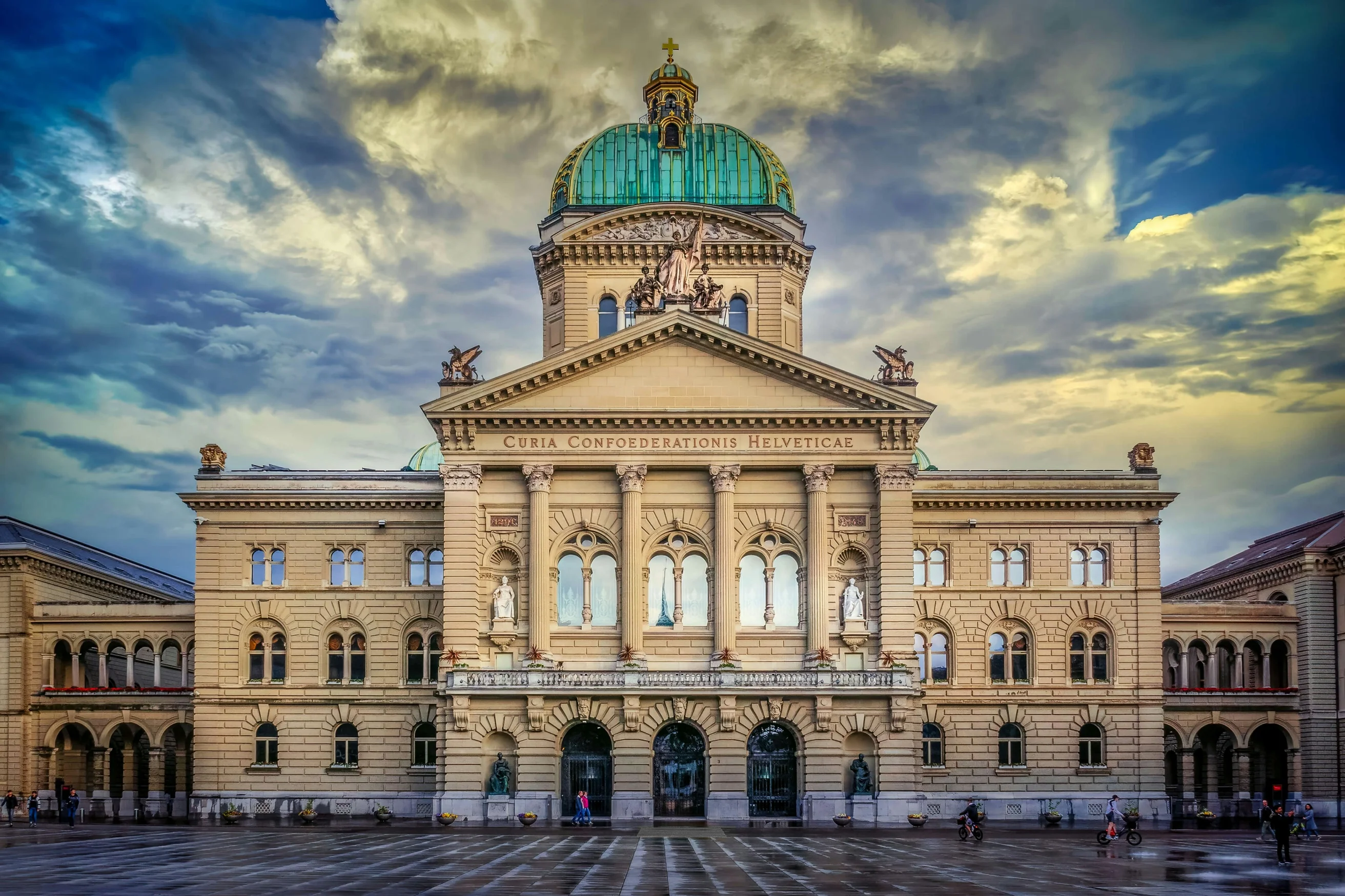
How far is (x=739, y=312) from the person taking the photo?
272ft

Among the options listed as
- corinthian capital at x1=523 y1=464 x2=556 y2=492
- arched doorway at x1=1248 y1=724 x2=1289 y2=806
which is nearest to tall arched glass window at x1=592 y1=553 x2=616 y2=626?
corinthian capital at x1=523 y1=464 x2=556 y2=492

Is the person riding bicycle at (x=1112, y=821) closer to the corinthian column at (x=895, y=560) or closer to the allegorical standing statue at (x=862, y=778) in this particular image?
the allegorical standing statue at (x=862, y=778)

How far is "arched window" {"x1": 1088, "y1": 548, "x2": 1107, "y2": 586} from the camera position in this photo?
250ft

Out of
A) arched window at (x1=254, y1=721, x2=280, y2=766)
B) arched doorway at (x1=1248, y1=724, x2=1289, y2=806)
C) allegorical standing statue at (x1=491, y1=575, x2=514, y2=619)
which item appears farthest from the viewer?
arched doorway at (x1=1248, y1=724, x2=1289, y2=806)

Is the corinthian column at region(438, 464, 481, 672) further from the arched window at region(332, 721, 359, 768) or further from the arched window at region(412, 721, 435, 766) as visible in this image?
the arched window at region(332, 721, 359, 768)

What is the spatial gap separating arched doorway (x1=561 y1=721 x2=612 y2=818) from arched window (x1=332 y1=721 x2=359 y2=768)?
13649 mm

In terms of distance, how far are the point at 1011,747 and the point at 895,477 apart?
16385 mm

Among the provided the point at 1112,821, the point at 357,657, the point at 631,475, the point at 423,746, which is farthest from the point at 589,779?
the point at 1112,821

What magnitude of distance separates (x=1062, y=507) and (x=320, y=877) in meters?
47.0

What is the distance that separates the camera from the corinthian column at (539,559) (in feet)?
224

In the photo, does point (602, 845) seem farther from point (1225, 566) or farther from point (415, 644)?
point (1225, 566)

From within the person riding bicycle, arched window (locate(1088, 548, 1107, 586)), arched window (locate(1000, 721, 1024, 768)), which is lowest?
the person riding bicycle

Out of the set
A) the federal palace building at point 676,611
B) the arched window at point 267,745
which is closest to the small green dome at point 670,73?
the federal palace building at point 676,611

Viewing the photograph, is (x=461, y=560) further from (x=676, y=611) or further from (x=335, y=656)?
(x=335, y=656)
